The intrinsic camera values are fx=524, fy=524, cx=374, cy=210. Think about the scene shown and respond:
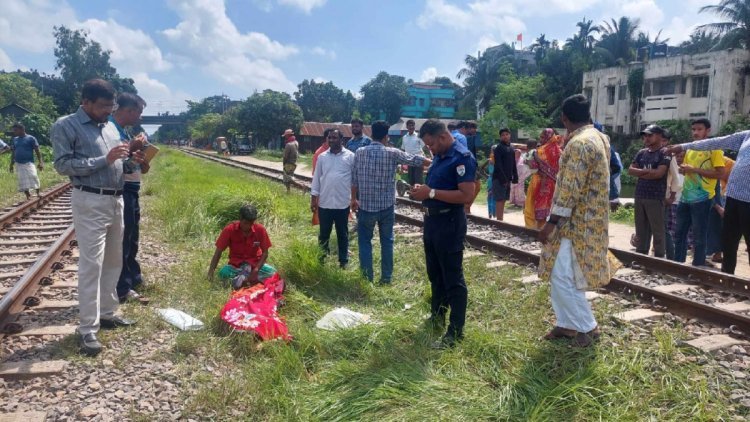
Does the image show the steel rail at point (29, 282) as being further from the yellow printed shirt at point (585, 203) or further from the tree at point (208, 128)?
the tree at point (208, 128)

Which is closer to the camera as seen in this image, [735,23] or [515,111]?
[735,23]

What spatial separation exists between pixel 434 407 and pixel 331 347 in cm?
107

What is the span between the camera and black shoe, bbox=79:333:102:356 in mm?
3645

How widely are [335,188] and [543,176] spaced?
304cm

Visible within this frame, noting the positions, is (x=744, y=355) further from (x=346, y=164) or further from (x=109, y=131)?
(x=109, y=131)

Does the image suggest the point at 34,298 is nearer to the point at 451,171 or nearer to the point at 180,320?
the point at 180,320

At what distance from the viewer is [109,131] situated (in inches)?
159

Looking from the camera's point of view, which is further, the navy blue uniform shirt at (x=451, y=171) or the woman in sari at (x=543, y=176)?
the woman in sari at (x=543, y=176)

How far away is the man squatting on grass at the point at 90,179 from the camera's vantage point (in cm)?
366

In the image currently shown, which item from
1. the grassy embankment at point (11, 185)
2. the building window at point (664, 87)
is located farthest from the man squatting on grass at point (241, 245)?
the building window at point (664, 87)

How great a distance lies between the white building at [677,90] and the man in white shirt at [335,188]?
30.3 metres

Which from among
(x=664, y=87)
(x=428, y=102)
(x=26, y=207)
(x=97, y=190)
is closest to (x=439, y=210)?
(x=97, y=190)

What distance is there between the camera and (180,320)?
4.22 meters

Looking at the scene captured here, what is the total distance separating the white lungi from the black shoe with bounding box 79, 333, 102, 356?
894 centimetres
